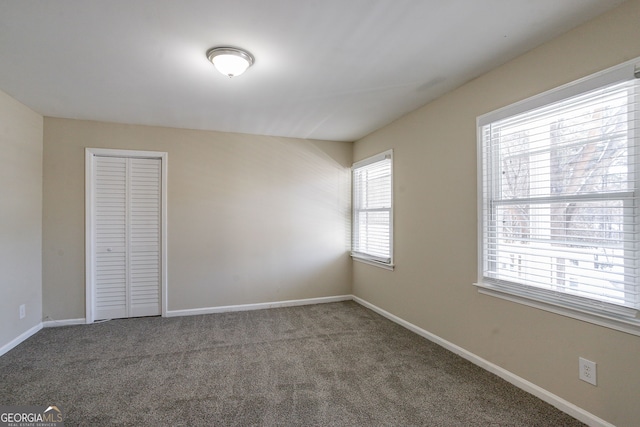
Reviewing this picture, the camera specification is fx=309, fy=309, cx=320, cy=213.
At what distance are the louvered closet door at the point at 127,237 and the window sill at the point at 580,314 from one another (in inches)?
154

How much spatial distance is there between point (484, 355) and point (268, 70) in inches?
117

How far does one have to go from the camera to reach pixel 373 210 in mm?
4363

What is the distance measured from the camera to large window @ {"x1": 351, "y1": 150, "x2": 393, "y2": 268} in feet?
13.2

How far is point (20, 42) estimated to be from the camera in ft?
6.92

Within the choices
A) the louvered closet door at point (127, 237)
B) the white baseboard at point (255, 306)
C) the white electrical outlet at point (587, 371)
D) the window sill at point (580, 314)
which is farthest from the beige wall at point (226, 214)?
the white electrical outlet at point (587, 371)

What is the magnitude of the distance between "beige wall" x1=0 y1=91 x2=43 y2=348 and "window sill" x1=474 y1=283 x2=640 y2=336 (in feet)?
14.7

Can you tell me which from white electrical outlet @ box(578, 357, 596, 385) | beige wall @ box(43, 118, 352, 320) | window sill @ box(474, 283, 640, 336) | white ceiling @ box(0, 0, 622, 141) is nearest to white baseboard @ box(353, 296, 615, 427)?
white electrical outlet @ box(578, 357, 596, 385)

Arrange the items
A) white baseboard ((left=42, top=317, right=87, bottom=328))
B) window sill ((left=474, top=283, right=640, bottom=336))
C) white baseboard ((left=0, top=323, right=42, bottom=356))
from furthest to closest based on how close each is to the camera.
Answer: white baseboard ((left=42, top=317, right=87, bottom=328))
white baseboard ((left=0, top=323, right=42, bottom=356))
window sill ((left=474, top=283, right=640, bottom=336))

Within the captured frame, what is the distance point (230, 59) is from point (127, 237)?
114 inches

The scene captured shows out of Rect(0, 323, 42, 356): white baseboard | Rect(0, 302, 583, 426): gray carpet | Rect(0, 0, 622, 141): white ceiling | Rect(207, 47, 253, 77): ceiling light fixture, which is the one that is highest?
Rect(0, 0, 622, 141): white ceiling

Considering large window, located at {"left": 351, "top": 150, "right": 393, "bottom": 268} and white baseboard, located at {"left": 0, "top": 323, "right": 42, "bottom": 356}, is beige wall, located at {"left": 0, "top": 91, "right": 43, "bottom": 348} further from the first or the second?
large window, located at {"left": 351, "top": 150, "right": 393, "bottom": 268}

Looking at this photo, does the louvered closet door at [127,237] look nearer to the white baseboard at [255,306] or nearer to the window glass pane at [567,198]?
the white baseboard at [255,306]

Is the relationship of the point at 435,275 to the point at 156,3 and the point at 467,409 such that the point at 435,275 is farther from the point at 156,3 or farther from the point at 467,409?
the point at 156,3

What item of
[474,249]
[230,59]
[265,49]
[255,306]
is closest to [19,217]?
[255,306]
